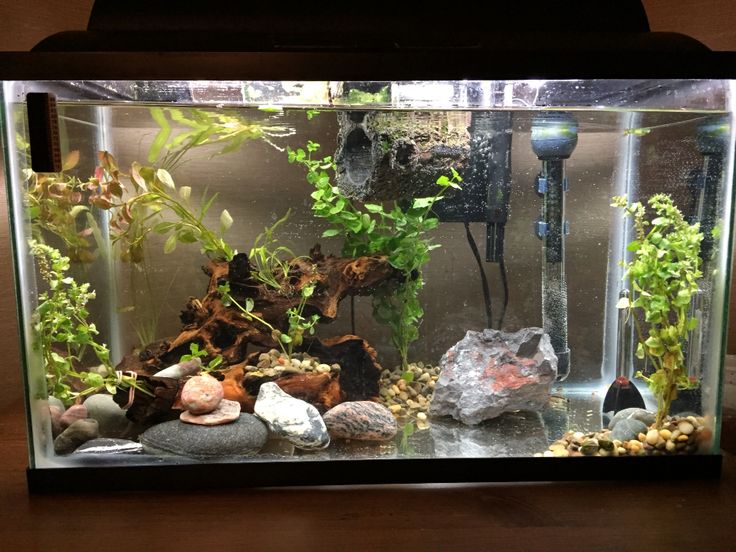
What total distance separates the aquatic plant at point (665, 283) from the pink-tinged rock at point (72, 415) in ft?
4.71

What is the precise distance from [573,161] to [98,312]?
1326 millimetres

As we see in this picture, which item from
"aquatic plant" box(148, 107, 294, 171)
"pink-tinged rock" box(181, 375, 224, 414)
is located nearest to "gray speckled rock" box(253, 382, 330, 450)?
"pink-tinged rock" box(181, 375, 224, 414)

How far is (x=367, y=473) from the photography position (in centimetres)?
153

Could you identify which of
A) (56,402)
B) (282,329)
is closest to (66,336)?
(56,402)

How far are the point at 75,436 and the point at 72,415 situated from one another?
0.05 metres

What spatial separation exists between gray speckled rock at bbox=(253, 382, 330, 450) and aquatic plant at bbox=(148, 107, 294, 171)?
2.19 ft

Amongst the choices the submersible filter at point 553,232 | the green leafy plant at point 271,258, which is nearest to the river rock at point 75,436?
the green leafy plant at point 271,258

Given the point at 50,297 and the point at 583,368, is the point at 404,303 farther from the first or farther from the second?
the point at 50,297

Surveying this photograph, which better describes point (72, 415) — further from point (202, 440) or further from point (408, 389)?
point (408, 389)

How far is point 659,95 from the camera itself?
150cm

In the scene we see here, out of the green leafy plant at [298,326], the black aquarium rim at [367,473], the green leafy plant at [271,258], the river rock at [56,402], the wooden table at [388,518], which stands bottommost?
the wooden table at [388,518]

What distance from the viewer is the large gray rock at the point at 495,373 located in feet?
5.52
